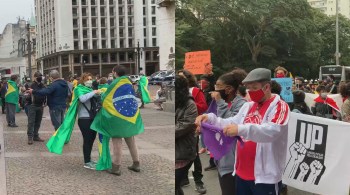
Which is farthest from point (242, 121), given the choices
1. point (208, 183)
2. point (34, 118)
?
point (34, 118)

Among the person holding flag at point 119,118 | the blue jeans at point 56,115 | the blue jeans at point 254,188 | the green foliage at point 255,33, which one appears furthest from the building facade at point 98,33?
the blue jeans at point 56,115

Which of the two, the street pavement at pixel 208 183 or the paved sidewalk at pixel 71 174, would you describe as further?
the paved sidewalk at pixel 71 174

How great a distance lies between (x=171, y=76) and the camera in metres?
1.56

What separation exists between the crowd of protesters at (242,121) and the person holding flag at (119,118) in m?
1.52

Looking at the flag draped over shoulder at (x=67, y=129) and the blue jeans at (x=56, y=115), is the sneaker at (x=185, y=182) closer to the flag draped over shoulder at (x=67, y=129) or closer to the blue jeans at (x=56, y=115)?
the flag draped over shoulder at (x=67, y=129)

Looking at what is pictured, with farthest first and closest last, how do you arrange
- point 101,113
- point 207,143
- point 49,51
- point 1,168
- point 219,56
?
point 1,168, point 101,113, point 49,51, point 207,143, point 219,56

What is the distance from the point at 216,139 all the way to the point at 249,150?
199mm

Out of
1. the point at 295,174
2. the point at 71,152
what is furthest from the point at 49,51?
the point at 71,152

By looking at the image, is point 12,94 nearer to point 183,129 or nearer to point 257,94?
point 183,129

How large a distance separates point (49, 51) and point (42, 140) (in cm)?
488

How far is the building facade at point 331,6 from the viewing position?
221 centimetres

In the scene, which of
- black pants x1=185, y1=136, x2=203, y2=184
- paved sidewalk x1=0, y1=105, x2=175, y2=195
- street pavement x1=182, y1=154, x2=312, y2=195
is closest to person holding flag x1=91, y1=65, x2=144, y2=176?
paved sidewalk x1=0, y1=105, x2=175, y2=195

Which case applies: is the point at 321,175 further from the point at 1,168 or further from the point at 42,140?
the point at 42,140

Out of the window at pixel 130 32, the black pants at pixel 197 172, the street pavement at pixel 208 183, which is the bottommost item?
the street pavement at pixel 208 183
